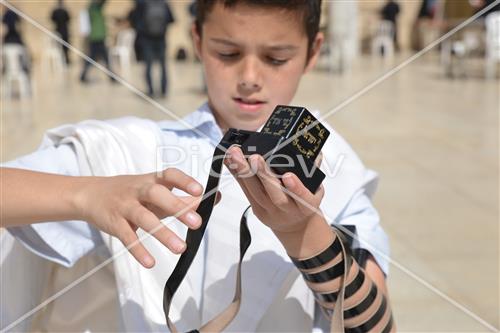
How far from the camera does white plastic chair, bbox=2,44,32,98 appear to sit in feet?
27.5

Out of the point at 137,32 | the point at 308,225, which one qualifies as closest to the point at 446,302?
the point at 308,225

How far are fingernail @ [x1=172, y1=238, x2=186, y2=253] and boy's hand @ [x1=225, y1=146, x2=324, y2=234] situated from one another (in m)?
0.09

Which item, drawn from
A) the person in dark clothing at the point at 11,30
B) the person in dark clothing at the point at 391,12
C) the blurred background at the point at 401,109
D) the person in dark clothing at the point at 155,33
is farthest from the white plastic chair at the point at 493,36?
the person in dark clothing at the point at 11,30

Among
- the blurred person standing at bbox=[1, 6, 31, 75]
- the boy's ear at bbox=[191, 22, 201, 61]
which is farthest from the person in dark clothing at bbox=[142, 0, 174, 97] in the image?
the boy's ear at bbox=[191, 22, 201, 61]

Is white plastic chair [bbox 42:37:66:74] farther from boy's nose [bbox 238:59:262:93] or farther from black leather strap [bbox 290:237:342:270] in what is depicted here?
black leather strap [bbox 290:237:342:270]

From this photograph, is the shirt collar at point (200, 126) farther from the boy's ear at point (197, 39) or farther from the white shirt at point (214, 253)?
the boy's ear at point (197, 39)

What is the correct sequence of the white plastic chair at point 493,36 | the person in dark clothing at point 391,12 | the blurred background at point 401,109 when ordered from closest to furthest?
the blurred background at point 401,109
the white plastic chair at point 493,36
the person in dark clothing at point 391,12

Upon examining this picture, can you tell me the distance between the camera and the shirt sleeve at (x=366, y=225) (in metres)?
1.04

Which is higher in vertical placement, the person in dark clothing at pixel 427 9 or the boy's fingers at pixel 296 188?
the boy's fingers at pixel 296 188

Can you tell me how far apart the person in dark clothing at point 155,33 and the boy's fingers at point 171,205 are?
731cm

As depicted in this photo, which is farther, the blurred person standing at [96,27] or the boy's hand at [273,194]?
the blurred person standing at [96,27]

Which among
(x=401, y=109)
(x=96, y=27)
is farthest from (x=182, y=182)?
(x=96, y=27)

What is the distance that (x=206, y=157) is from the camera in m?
1.09

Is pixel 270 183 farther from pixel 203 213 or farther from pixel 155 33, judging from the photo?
Answer: pixel 155 33
